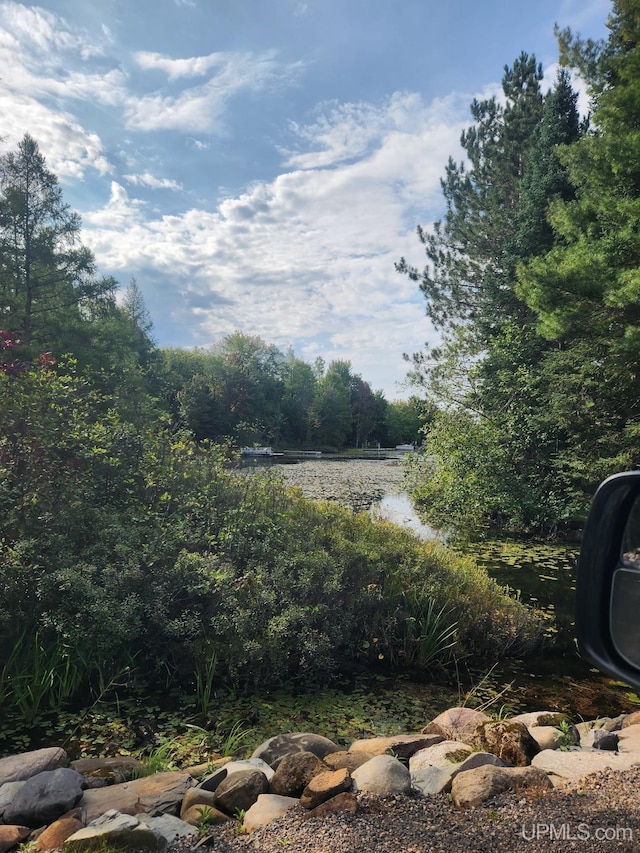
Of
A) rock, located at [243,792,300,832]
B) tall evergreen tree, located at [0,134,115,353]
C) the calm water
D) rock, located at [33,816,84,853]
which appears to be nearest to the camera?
rock, located at [33,816,84,853]

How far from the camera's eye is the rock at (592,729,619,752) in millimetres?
3480

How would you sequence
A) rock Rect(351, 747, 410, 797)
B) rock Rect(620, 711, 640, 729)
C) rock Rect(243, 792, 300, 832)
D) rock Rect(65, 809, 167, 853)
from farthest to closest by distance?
rock Rect(620, 711, 640, 729), rock Rect(351, 747, 410, 797), rock Rect(243, 792, 300, 832), rock Rect(65, 809, 167, 853)

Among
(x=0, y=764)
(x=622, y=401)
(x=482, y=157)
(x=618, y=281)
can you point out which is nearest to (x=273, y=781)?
(x=0, y=764)

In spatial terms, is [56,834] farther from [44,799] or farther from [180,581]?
[180,581]

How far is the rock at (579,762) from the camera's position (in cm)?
280

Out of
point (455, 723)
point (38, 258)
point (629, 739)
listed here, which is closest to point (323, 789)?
point (455, 723)

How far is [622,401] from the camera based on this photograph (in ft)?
35.3

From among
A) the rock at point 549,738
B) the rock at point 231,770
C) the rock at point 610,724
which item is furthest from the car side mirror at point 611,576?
the rock at point 610,724

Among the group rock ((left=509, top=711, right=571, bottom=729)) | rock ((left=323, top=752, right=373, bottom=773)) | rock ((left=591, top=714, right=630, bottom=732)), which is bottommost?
rock ((left=591, top=714, right=630, bottom=732))

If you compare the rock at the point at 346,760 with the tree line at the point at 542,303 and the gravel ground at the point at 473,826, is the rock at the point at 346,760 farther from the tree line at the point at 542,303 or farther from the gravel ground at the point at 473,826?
the tree line at the point at 542,303

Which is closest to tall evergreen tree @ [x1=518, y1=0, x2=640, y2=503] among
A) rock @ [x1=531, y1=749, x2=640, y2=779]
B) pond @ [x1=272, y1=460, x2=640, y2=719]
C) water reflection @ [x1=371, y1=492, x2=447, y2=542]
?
pond @ [x1=272, y1=460, x2=640, y2=719]

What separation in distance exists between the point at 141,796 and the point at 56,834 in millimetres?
505

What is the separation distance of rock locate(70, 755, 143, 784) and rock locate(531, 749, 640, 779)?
2.57m

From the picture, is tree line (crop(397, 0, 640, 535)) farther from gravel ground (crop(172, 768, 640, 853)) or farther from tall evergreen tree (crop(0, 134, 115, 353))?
tall evergreen tree (crop(0, 134, 115, 353))
